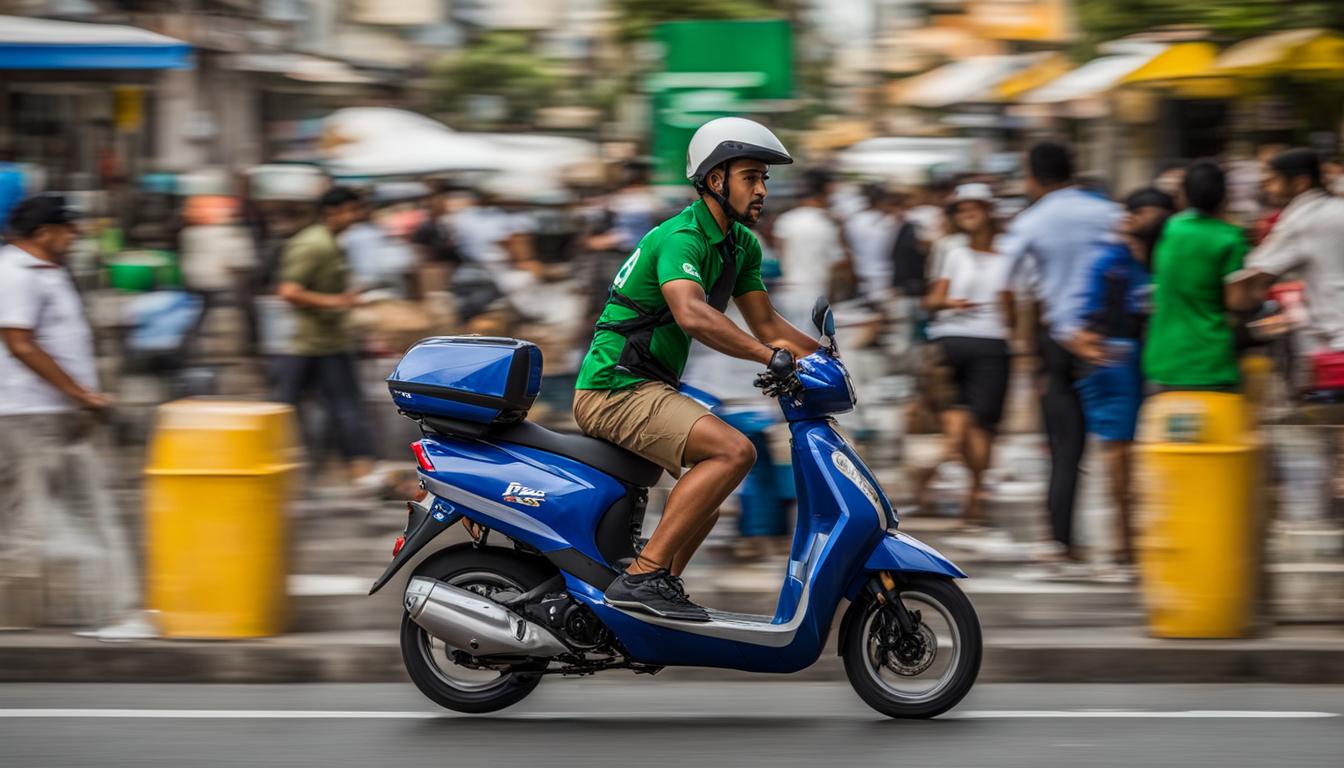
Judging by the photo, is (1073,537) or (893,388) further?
(893,388)

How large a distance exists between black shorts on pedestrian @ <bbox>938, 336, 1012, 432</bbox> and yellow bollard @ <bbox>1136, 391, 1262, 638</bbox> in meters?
2.21

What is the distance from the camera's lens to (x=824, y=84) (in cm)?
4419

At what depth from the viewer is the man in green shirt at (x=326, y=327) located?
10.8 meters

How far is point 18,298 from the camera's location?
781 centimetres

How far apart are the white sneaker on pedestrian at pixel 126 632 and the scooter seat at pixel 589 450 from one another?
1.88 m

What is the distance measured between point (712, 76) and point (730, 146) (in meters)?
2.88

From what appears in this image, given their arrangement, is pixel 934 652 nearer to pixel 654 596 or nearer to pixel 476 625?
pixel 654 596

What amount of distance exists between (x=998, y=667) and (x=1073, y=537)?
1836mm

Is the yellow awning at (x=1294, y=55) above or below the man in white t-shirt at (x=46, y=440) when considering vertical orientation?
above

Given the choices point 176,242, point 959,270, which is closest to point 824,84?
point 176,242

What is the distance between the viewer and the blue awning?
68.3 feet

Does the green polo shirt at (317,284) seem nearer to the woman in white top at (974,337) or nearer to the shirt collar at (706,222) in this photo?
the woman in white top at (974,337)

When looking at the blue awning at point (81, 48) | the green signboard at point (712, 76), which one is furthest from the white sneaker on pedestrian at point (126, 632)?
the blue awning at point (81, 48)

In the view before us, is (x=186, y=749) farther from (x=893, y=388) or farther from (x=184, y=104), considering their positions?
(x=184, y=104)
